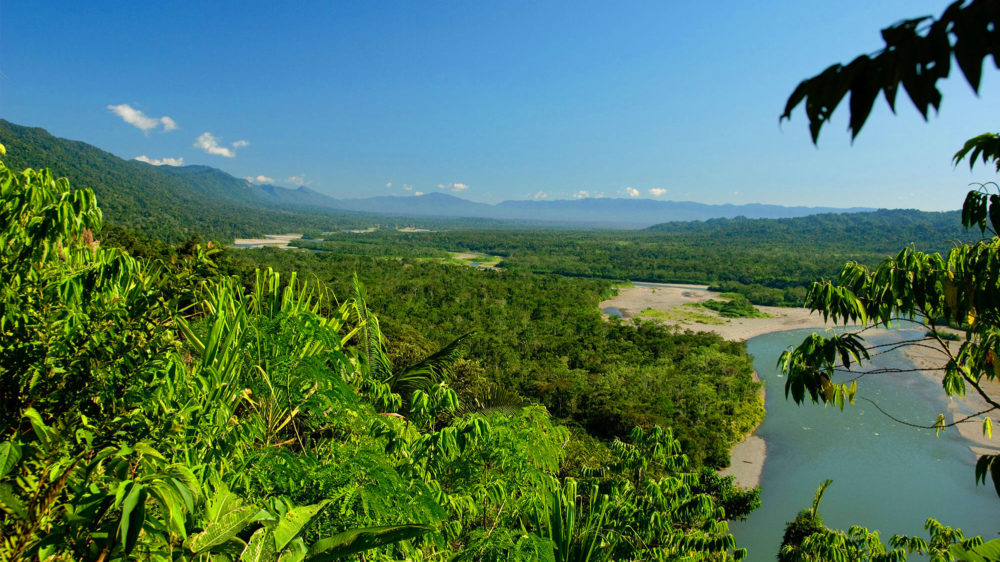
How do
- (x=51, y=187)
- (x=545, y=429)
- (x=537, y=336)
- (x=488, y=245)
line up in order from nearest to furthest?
(x=51, y=187), (x=545, y=429), (x=537, y=336), (x=488, y=245)

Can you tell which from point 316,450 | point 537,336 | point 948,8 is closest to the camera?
point 948,8

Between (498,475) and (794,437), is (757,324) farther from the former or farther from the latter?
(498,475)

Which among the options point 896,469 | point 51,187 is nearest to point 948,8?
point 51,187

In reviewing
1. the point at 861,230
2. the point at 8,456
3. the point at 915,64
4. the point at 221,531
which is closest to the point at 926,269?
the point at 915,64

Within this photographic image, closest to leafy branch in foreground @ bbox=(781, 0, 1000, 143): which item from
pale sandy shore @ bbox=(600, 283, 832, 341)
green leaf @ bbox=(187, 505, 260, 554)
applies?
green leaf @ bbox=(187, 505, 260, 554)

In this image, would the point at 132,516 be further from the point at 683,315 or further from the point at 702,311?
the point at 702,311

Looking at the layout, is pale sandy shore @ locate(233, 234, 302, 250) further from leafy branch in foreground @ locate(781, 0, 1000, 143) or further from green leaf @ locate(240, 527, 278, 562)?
leafy branch in foreground @ locate(781, 0, 1000, 143)
